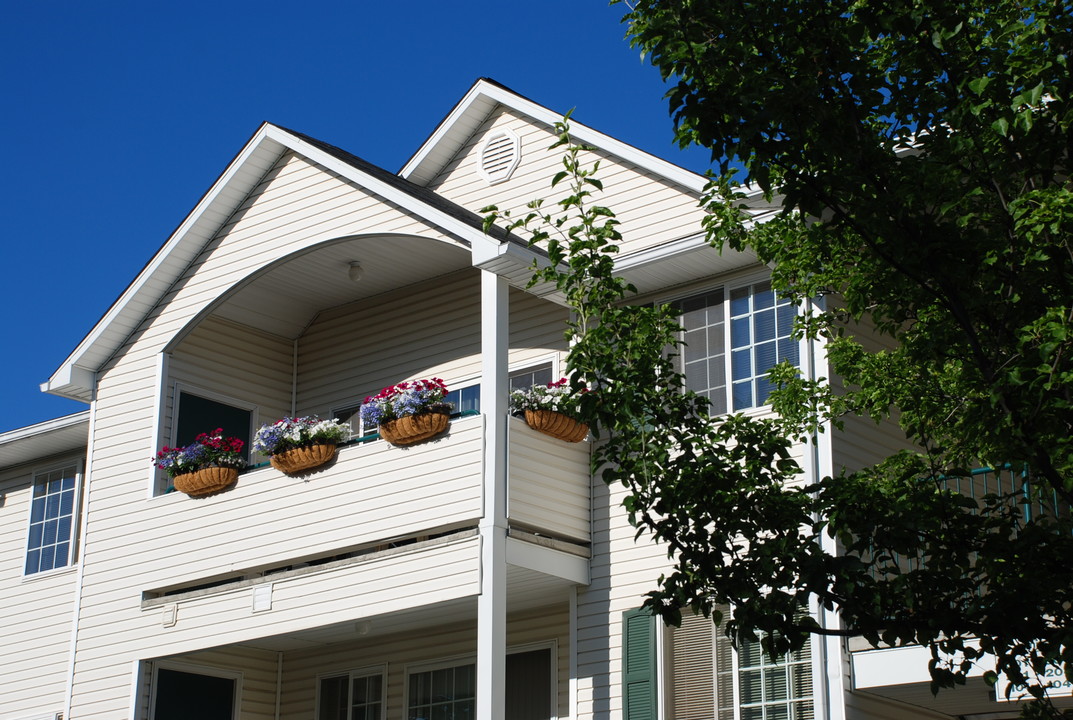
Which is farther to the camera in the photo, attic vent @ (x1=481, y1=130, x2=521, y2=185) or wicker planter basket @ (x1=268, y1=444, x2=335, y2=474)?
attic vent @ (x1=481, y1=130, x2=521, y2=185)

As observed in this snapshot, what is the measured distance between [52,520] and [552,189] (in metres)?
8.69

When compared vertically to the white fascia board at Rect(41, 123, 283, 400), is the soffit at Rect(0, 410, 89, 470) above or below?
below

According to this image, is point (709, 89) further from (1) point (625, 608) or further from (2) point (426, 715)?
(2) point (426, 715)

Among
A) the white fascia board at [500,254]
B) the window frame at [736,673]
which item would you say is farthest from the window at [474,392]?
the window frame at [736,673]

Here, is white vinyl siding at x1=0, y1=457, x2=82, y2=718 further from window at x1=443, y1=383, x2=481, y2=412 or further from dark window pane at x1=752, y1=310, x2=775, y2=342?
dark window pane at x1=752, y1=310, x2=775, y2=342

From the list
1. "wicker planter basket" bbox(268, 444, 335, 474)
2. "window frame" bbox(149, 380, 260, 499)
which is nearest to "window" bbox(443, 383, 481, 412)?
"wicker planter basket" bbox(268, 444, 335, 474)

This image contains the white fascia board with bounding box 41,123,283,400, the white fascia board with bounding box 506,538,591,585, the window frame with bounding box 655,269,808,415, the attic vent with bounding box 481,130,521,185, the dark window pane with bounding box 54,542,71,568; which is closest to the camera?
the white fascia board with bounding box 506,538,591,585

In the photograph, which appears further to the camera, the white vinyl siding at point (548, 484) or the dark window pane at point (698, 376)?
the dark window pane at point (698, 376)

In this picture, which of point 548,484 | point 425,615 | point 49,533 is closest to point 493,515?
point 548,484

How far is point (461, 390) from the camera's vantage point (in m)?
17.2

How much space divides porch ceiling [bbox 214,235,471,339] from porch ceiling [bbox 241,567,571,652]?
389 cm

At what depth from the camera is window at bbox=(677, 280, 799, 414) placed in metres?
15.1

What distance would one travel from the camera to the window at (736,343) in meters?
15.1

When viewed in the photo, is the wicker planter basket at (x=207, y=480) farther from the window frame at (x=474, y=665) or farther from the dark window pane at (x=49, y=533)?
the dark window pane at (x=49, y=533)
